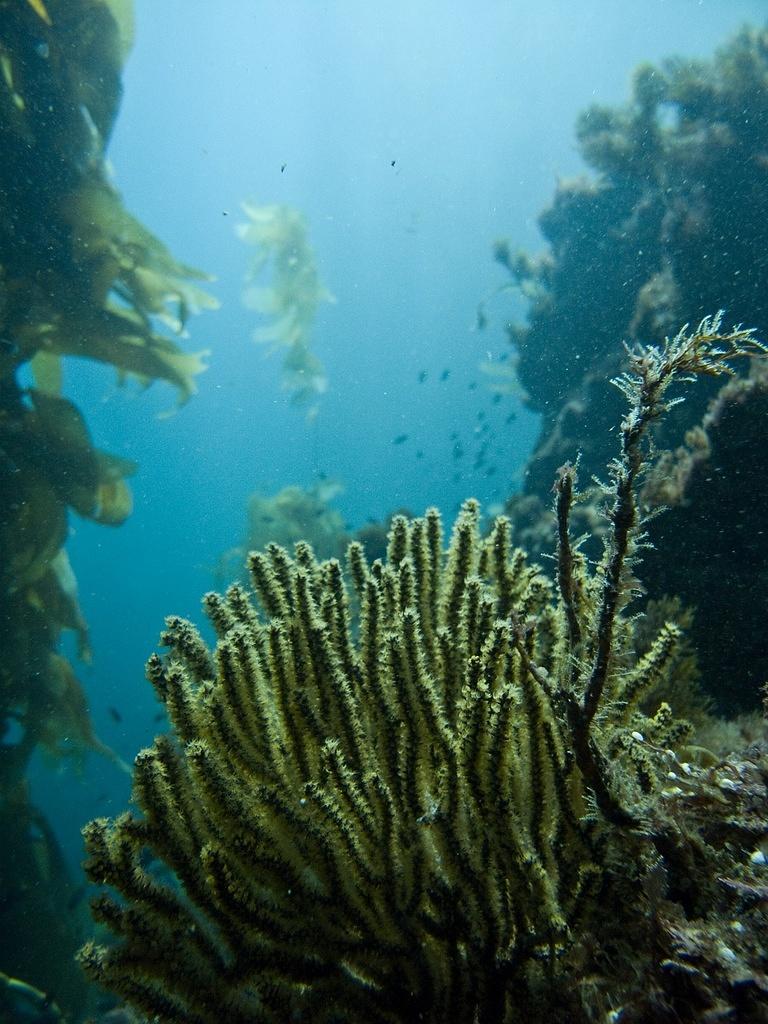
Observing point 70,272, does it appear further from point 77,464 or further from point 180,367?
point 77,464

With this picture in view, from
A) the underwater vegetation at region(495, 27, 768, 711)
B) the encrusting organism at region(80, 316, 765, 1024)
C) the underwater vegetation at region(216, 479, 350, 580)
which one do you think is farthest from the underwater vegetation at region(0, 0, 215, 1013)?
the underwater vegetation at region(216, 479, 350, 580)

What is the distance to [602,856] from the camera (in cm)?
170

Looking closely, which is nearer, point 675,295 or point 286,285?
point 675,295

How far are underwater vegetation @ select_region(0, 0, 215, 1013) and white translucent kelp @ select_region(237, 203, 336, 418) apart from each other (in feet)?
24.4

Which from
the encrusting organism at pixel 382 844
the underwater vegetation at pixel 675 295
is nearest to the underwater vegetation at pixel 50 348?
the encrusting organism at pixel 382 844

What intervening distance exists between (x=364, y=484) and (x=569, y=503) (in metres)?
124

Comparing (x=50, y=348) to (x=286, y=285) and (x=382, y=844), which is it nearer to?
(x=382, y=844)

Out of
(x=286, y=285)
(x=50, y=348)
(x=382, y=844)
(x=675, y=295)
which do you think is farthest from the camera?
(x=286, y=285)

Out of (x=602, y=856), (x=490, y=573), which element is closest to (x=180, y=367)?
(x=490, y=573)

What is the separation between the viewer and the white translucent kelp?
13984 millimetres

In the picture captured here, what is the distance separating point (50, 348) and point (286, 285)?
30.6 ft

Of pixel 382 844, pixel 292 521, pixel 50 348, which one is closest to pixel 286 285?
pixel 292 521

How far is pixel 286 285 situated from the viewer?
14.9 metres

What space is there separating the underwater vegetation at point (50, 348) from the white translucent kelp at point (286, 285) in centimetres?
743
